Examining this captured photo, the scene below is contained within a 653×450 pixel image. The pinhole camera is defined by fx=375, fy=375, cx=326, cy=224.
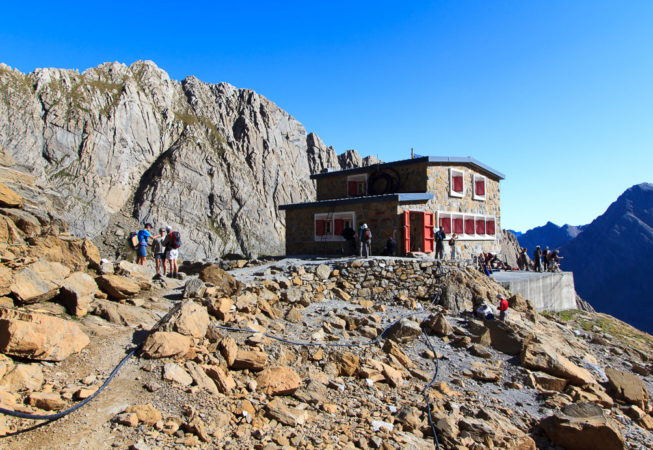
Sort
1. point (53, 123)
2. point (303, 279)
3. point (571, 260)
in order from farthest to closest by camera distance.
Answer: point (571, 260), point (53, 123), point (303, 279)

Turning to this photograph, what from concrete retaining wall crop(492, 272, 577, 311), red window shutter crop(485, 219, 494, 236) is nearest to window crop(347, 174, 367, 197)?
red window shutter crop(485, 219, 494, 236)

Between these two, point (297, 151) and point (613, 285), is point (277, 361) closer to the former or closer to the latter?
point (297, 151)

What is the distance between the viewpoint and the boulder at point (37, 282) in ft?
20.6

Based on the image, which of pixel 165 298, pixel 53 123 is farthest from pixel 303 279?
pixel 53 123

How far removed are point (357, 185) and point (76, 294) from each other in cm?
1993

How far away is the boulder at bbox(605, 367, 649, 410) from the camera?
30.7 feet

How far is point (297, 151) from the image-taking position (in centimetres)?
10469

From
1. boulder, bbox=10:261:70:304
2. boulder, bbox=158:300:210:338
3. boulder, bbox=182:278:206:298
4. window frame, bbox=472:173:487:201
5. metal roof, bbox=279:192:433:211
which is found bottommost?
boulder, bbox=158:300:210:338

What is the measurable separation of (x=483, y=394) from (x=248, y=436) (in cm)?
575

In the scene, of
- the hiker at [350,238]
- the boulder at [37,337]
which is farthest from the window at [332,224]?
the boulder at [37,337]

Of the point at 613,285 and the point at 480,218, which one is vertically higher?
the point at 480,218

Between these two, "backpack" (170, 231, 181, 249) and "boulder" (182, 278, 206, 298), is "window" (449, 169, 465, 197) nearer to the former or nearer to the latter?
"backpack" (170, 231, 181, 249)

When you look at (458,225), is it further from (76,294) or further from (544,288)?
(76,294)

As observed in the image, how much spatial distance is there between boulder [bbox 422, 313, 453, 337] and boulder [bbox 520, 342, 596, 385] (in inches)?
80.0
